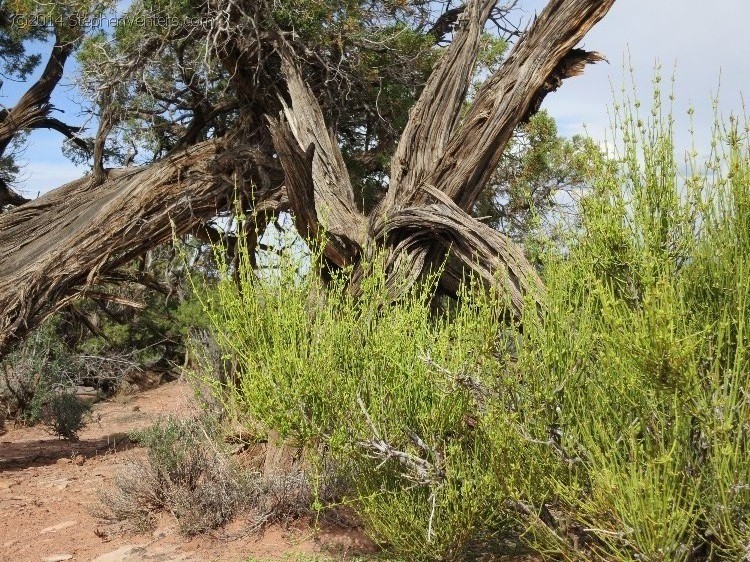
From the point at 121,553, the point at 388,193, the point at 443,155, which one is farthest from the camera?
the point at 388,193

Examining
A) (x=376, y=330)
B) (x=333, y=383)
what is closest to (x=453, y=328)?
(x=376, y=330)

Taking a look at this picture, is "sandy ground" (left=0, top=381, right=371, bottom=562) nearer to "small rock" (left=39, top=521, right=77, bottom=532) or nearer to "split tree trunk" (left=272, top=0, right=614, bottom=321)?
"small rock" (left=39, top=521, right=77, bottom=532)

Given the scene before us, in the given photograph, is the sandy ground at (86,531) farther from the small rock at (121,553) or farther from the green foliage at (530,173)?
the green foliage at (530,173)

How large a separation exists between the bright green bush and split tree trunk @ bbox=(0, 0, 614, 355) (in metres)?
1.52

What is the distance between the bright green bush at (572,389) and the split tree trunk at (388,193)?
1515 mm

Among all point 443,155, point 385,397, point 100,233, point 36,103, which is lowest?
point 385,397

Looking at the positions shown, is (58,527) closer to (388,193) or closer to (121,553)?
(121,553)

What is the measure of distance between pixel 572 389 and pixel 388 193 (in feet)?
14.2

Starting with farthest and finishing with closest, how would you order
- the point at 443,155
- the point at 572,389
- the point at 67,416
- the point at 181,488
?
1. the point at 67,416
2. the point at 443,155
3. the point at 181,488
4. the point at 572,389

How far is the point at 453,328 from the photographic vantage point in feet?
16.8

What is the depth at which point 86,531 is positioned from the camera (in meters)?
6.84

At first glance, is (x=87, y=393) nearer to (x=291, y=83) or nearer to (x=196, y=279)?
(x=196, y=279)

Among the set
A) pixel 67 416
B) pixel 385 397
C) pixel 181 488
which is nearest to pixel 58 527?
pixel 181 488

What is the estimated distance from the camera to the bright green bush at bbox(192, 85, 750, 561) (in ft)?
12.1
